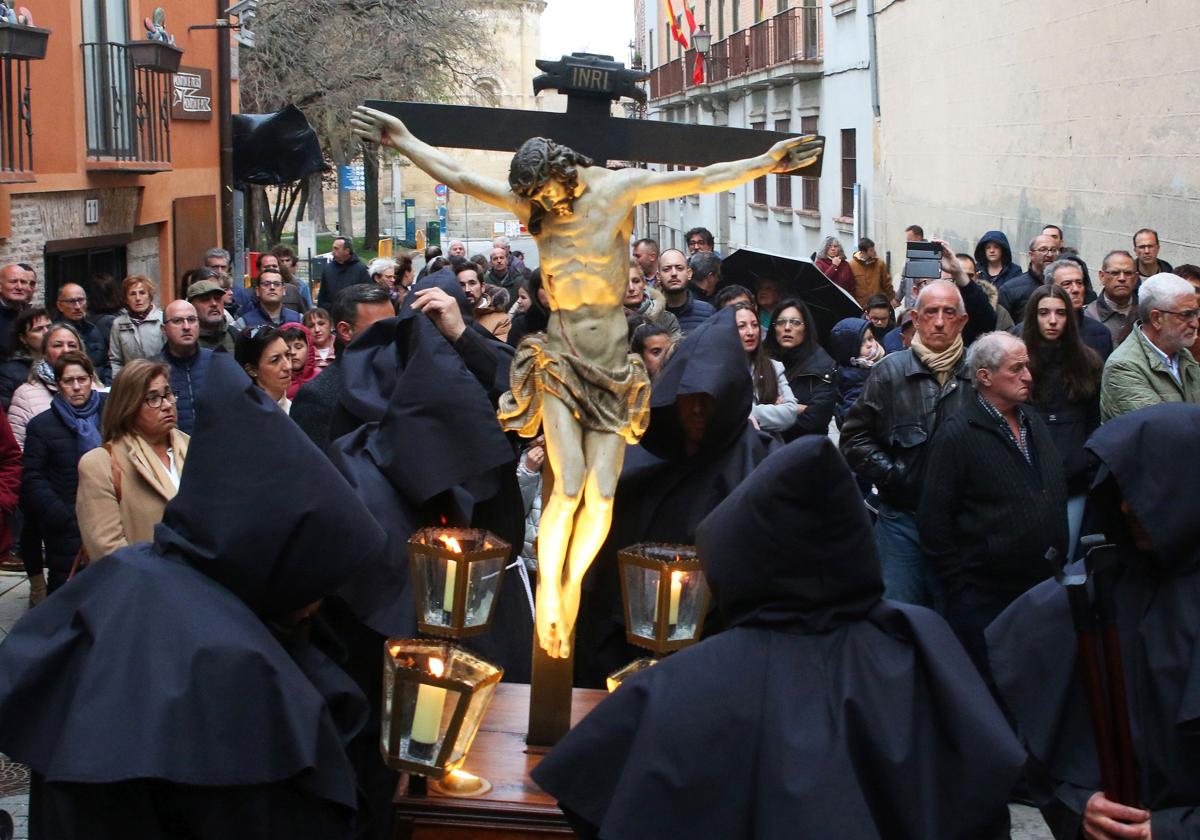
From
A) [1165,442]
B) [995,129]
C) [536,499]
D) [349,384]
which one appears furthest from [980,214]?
[1165,442]

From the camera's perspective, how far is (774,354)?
310 inches

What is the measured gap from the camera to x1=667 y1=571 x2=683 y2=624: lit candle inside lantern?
14.2 ft

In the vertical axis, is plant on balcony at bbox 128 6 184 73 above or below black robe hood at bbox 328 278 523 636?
above

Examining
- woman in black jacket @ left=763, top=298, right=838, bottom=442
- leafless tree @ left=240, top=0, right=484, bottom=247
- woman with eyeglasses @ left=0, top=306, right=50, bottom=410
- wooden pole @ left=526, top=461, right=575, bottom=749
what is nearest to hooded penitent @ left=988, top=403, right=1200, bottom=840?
wooden pole @ left=526, top=461, right=575, bottom=749

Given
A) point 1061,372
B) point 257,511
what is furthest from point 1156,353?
point 257,511

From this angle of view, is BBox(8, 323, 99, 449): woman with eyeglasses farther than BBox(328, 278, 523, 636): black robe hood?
Yes

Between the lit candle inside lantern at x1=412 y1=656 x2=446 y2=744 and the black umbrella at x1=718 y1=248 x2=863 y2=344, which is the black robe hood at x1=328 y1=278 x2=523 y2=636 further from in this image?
the black umbrella at x1=718 y1=248 x2=863 y2=344

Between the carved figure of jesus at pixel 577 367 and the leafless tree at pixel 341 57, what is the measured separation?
2375 cm

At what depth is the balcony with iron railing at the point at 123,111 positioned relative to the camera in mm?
15039

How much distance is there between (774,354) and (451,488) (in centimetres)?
314

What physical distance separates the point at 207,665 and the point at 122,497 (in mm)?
2510

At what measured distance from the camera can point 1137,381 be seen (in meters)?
6.49

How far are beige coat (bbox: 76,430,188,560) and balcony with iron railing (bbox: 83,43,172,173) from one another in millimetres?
9909

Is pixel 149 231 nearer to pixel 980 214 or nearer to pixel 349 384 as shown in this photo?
pixel 980 214
